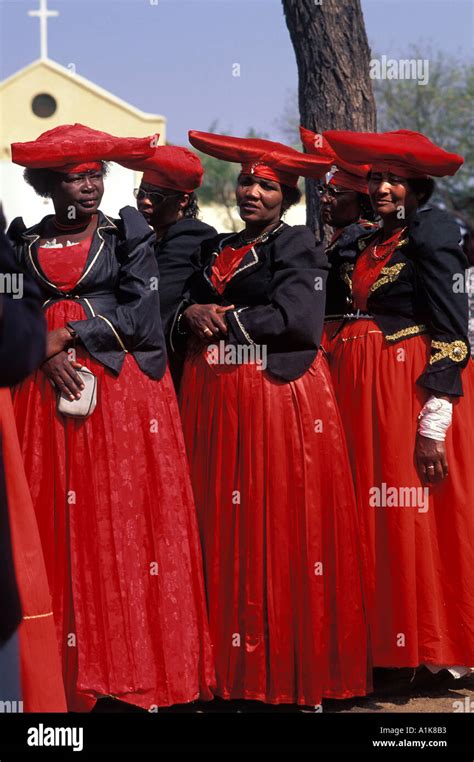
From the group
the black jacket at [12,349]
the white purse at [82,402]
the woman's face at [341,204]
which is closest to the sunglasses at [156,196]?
the woman's face at [341,204]

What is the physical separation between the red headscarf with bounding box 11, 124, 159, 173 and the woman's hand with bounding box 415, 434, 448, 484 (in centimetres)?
166

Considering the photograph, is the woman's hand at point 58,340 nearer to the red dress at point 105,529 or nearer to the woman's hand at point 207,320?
the red dress at point 105,529

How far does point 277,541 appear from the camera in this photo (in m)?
5.12

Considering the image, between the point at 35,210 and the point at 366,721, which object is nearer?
the point at 366,721

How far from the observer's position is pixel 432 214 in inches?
211

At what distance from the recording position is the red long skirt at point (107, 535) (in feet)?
15.7

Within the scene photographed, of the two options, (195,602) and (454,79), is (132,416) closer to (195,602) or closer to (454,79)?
(195,602)

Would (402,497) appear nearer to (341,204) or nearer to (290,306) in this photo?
(290,306)

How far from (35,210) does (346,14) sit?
17555mm

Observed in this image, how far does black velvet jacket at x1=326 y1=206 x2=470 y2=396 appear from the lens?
5.21 meters

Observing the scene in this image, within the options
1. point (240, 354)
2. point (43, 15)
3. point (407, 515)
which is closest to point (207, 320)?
point (240, 354)

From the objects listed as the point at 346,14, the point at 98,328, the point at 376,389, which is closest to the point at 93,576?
the point at 98,328

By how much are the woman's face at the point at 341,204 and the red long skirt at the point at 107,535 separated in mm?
1538

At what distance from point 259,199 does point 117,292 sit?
2.42ft
